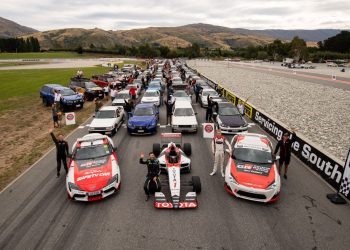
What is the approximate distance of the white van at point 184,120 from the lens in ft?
55.4

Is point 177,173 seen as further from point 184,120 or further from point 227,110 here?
point 227,110

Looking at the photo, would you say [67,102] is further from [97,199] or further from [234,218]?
[234,218]

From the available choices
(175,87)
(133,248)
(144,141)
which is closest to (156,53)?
(175,87)

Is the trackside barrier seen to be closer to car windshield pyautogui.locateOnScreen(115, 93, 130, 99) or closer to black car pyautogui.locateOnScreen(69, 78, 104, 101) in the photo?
car windshield pyautogui.locateOnScreen(115, 93, 130, 99)

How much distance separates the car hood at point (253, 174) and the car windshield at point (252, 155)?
0.72 feet

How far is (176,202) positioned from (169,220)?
2.46 ft

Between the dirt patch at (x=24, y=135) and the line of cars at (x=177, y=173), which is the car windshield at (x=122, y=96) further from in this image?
the line of cars at (x=177, y=173)

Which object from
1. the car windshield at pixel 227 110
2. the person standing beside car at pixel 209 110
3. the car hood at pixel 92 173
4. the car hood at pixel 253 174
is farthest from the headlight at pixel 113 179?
the person standing beside car at pixel 209 110

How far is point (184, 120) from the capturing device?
17.3 metres

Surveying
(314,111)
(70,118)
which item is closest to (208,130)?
(70,118)

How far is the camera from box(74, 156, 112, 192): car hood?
9258 millimetres

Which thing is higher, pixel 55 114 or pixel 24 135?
pixel 55 114

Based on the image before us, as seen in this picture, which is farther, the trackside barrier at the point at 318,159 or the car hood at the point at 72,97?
the car hood at the point at 72,97

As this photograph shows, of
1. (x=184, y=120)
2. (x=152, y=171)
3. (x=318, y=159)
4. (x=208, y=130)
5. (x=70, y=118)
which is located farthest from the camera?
(x=70, y=118)
